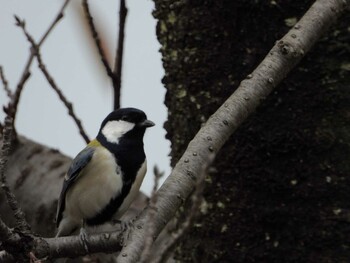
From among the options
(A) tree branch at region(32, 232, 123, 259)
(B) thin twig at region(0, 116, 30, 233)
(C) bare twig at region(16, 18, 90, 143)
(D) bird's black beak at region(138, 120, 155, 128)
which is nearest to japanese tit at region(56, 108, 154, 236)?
(D) bird's black beak at region(138, 120, 155, 128)

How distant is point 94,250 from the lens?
2.04 meters

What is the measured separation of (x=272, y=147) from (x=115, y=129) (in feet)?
3.26

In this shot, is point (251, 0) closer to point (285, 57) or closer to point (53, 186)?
point (285, 57)

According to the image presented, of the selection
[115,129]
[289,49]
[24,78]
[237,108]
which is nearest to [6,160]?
[24,78]

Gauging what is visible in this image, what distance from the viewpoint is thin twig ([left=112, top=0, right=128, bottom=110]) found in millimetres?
2492

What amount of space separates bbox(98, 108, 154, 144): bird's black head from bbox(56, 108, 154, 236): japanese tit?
6 cm

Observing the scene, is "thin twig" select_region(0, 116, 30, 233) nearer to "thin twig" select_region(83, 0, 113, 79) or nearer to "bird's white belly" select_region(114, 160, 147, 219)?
"thin twig" select_region(83, 0, 113, 79)

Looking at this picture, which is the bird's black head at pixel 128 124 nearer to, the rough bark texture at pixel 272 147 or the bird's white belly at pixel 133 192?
the bird's white belly at pixel 133 192

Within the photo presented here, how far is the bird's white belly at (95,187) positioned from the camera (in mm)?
2945

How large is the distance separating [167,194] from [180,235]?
29.1 inches

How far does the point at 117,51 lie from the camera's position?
2.55 metres

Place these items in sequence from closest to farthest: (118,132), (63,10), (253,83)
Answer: (253,83), (63,10), (118,132)

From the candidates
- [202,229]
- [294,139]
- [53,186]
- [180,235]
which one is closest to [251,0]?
[294,139]

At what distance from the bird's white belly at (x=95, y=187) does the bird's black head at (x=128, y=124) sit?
0.15 metres
